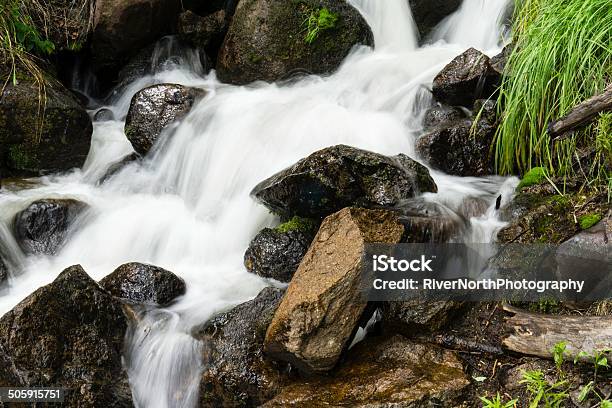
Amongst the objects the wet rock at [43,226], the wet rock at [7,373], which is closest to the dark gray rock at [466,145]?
the wet rock at [43,226]

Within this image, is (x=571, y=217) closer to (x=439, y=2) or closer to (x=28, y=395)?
(x=28, y=395)

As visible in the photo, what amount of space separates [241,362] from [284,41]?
179 inches

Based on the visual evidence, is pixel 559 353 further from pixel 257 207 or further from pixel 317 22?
pixel 317 22

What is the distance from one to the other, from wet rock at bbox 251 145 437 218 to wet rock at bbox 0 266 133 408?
156cm

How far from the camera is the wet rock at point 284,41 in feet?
23.9

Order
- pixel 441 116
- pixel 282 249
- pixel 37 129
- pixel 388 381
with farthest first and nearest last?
pixel 37 129, pixel 441 116, pixel 282 249, pixel 388 381

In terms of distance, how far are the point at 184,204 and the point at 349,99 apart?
207 centimetres

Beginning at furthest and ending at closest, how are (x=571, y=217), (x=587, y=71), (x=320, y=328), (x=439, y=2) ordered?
(x=439, y=2), (x=587, y=71), (x=571, y=217), (x=320, y=328)

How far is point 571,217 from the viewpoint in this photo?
157 inches

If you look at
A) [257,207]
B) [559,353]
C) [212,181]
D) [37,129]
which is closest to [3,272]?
[37,129]

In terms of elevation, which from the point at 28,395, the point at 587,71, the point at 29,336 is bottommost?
the point at 28,395

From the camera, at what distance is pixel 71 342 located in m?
3.76

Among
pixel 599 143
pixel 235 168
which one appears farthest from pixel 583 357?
pixel 235 168

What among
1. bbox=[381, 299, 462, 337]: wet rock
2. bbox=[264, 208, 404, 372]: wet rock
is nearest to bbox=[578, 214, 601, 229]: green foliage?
bbox=[381, 299, 462, 337]: wet rock
